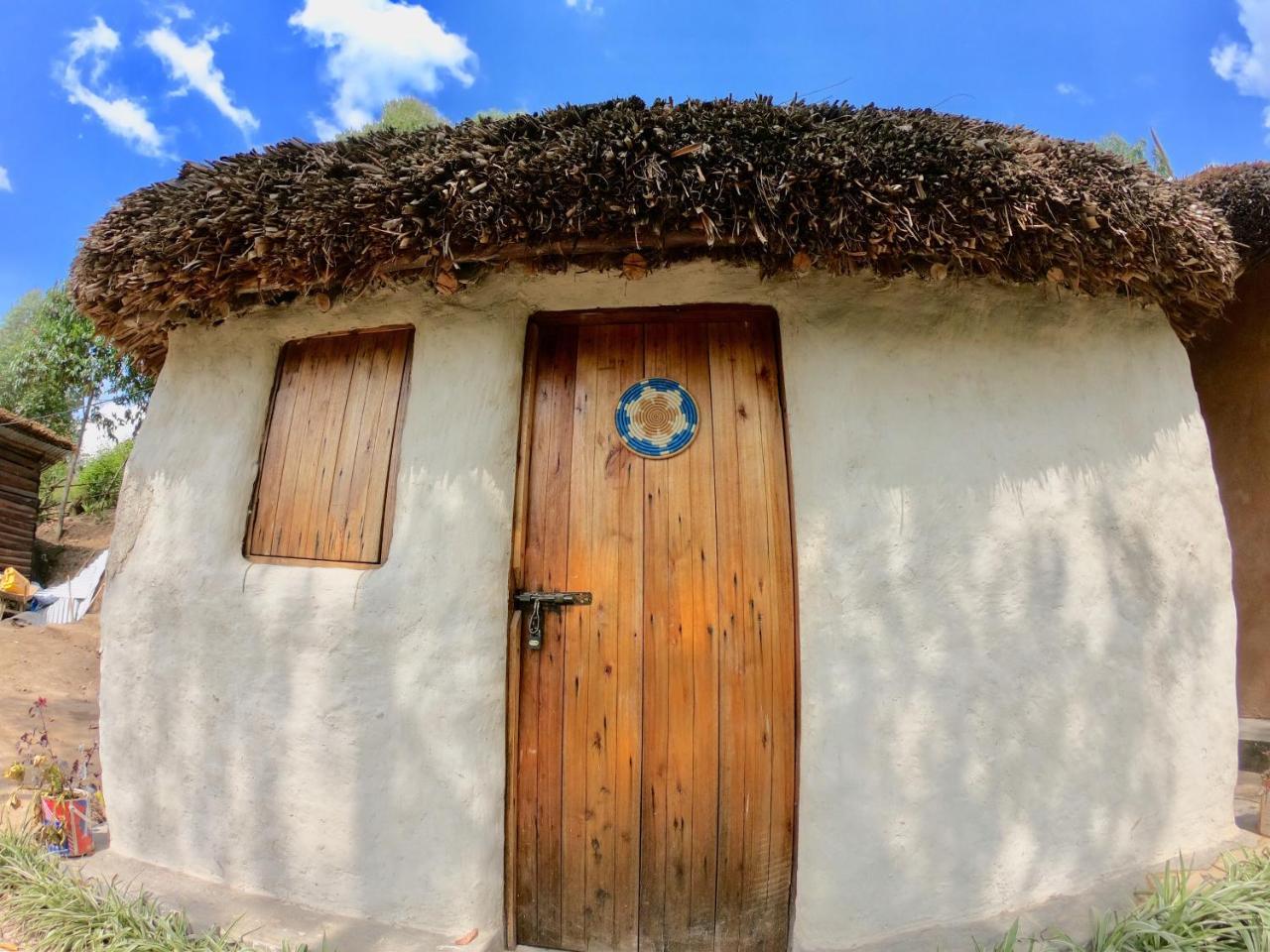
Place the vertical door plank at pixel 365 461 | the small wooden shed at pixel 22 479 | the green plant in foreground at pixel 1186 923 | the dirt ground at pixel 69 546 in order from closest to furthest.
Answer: the green plant in foreground at pixel 1186 923
the vertical door plank at pixel 365 461
the small wooden shed at pixel 22 479
the dirt ground at pixel 69 546

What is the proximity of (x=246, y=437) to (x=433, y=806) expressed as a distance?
1634 millimetres

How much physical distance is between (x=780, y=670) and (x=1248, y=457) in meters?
3.40

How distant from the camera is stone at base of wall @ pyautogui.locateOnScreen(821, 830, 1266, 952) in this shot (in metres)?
2.02

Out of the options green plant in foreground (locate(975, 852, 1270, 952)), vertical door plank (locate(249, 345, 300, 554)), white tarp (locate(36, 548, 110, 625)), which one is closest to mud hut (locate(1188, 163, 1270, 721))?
green plant in foreground (locate(975, 852, 1270, 952))

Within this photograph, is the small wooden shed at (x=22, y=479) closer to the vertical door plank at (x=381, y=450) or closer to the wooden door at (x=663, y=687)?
the vertical door plank at (x=381, y=450)

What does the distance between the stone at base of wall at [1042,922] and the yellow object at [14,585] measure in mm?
13418

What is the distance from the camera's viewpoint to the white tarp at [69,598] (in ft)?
35.3

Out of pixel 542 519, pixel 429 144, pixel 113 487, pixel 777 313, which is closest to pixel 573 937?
pixel 542 519

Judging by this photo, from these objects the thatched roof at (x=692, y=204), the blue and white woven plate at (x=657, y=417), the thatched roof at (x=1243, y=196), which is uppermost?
the thatched roof at (x=1243, y=196)

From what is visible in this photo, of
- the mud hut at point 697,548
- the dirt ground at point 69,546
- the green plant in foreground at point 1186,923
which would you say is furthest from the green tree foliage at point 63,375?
the green plant in foreground at point 1186,923

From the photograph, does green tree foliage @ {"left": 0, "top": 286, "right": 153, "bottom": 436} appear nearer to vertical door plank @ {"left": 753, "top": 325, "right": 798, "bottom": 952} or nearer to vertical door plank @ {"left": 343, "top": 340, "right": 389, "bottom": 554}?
vertical door plank @ {"left": 343, "top": 340, "right": 389, "bottom": 554}

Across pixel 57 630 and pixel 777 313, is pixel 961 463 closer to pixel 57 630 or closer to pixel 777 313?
pixel 777 313

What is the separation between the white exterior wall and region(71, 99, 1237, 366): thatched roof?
0.67ft

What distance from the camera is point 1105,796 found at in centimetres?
219
